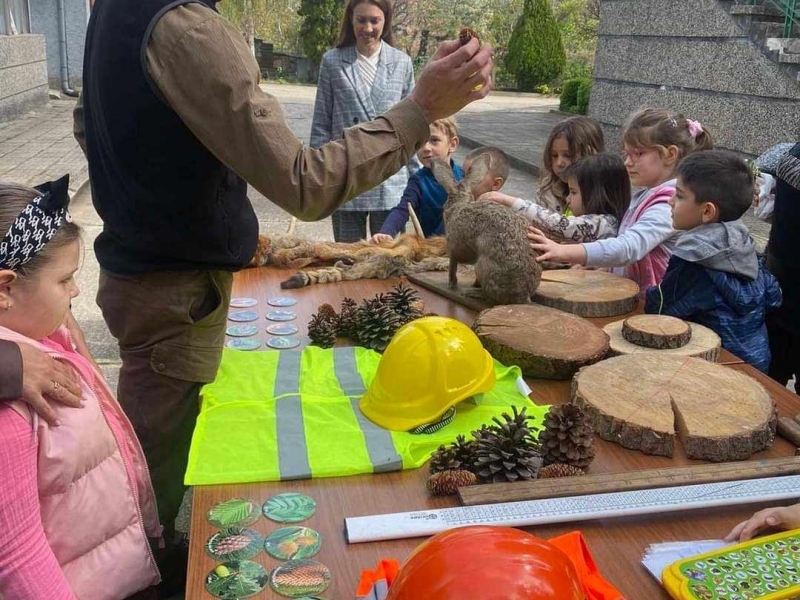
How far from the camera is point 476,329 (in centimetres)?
209

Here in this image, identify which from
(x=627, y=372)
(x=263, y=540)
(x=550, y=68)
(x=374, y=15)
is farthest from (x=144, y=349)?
(x=550, y=68)

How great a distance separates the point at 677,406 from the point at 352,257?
1.56 metres

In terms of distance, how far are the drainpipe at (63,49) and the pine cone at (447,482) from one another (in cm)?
1346

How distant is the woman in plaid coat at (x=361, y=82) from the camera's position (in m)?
3.81

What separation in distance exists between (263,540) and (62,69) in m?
13.9

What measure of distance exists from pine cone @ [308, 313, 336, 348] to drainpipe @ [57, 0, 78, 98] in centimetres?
1258

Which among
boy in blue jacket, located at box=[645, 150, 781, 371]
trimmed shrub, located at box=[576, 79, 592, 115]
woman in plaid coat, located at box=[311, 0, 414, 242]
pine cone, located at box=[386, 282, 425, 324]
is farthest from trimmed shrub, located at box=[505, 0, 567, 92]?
pine cone, located at box=[386, 282, 425, 324]

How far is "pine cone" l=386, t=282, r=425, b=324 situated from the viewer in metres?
2.20

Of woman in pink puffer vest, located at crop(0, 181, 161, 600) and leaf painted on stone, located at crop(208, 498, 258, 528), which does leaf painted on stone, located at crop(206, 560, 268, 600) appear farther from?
woman in pink puffer vest, located at crop(0, 181, 161, 600)

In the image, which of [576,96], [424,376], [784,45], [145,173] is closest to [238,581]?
[424,376]

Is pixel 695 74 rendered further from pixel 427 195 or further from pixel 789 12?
pixel 427 195

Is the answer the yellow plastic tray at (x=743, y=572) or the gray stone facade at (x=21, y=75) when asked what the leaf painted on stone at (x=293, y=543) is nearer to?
the yellow plastic tray at (x=743, y=572)

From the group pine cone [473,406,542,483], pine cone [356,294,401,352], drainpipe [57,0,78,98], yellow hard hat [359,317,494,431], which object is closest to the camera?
pine cone [473,406,542,483]

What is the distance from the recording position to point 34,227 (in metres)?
1.31
